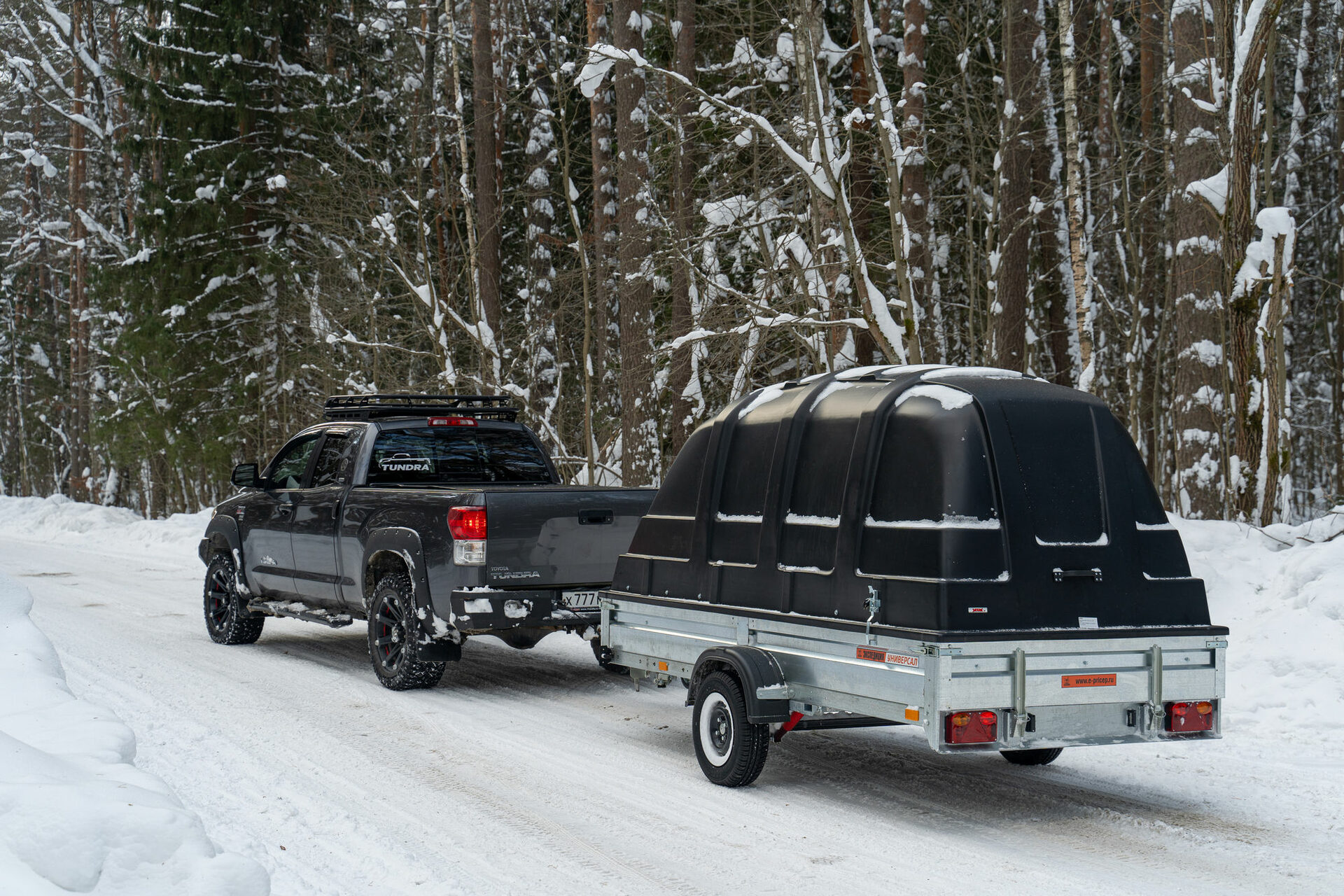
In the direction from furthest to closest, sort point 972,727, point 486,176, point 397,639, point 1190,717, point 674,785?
point 486,176
point 397,639
point 674,785
point 1190,717
point 972,727

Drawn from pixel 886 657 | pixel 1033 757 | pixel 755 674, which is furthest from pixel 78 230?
pixel 886 657

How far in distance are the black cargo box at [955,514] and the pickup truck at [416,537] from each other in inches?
95.6

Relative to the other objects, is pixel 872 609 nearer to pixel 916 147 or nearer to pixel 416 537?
pixel 416 537

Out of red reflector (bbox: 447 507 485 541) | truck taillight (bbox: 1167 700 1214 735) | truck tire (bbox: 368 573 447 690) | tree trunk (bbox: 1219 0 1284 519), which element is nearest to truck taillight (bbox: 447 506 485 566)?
red reflector (bbox: 447 507 485 541)

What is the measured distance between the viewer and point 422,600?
9336 mm

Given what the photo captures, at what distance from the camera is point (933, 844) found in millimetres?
5762

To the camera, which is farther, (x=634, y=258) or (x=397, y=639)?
(x=634, y=258)

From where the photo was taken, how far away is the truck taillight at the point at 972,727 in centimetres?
574

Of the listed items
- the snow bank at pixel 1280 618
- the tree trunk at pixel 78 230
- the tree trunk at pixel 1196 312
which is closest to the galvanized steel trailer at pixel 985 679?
the snow bank at pixel 1280 618

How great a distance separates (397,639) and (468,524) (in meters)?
1.38

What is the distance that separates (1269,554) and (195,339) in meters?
26.8

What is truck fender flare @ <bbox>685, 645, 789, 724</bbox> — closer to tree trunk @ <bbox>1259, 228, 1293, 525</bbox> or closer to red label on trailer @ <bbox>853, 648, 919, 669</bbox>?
red label on trailer @ <bbox>853, 648, 919, 669</bbox>

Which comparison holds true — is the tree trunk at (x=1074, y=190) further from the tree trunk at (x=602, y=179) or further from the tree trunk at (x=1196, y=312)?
the tree trunk at (x=602, y=179)

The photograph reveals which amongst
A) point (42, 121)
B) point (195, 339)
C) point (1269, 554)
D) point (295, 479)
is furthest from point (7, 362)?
point (1269, 554)
